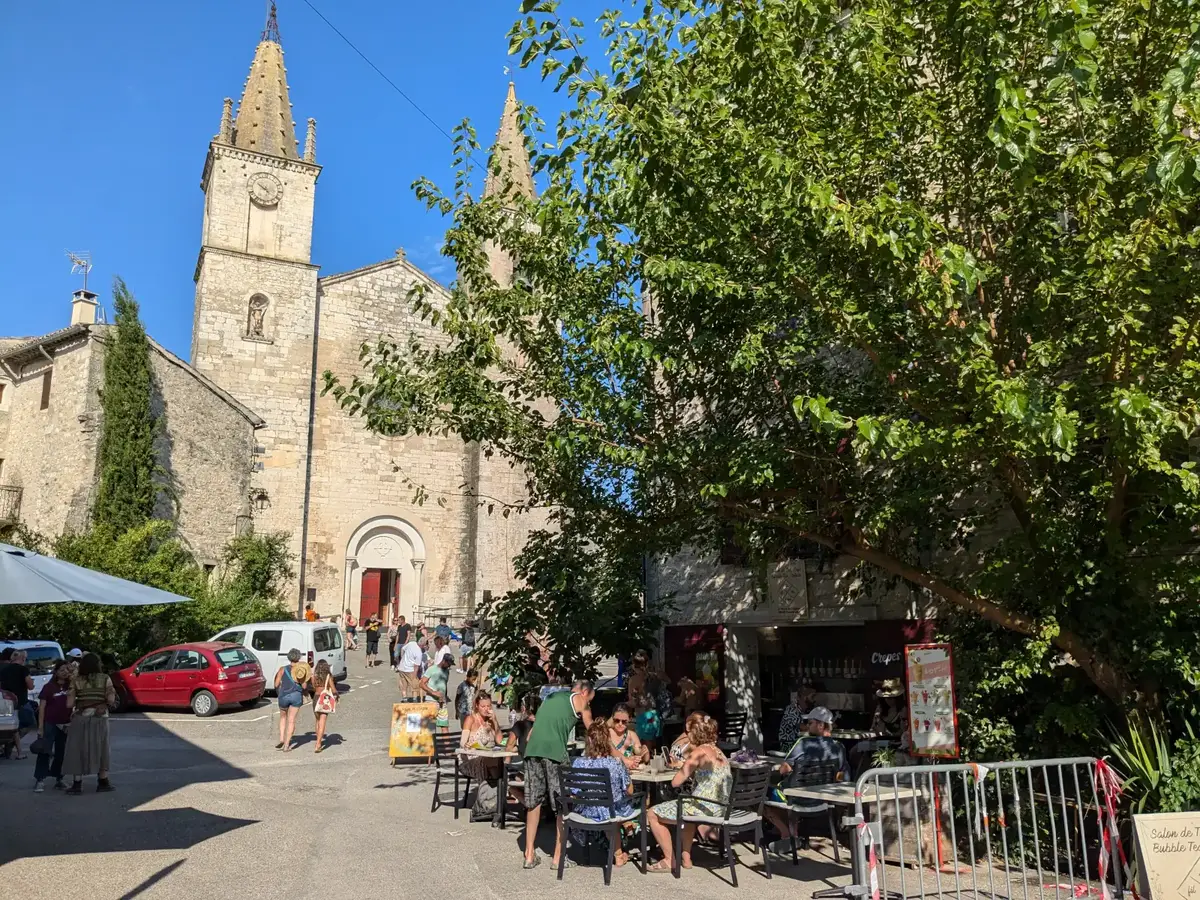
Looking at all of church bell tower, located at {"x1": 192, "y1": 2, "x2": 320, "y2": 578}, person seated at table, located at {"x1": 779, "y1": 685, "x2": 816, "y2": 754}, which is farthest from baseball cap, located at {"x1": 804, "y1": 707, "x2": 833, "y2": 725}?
church bell tower, located at {"x1": 192, "y1": 2, "x2": 320, "y2": 578}

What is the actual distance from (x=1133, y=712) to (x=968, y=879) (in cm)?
181

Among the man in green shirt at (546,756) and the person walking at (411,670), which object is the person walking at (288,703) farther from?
the man in green shirt at (546,756)

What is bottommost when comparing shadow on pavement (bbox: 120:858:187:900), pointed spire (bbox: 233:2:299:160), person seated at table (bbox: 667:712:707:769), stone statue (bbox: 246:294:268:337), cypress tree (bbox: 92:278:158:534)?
shadow on pavement (bbox: 120:858:187:900)

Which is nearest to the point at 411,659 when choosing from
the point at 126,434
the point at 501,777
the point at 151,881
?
the point at 501,777

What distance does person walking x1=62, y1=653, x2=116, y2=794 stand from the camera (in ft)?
33.3

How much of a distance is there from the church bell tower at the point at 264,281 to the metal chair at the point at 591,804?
81.4 ft

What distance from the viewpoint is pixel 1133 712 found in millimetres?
7141

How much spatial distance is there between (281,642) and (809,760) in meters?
14.8

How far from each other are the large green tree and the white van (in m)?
11.8

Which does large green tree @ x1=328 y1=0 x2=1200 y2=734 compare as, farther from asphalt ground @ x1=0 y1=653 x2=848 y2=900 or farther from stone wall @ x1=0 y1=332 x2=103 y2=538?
stone wall @ x1=0 y1=332 x2=103 y2=538

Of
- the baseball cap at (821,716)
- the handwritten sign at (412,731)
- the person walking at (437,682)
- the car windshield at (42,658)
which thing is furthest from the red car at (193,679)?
the baseball cap at (821,716)

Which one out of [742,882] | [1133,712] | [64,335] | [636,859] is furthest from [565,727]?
[64,335]

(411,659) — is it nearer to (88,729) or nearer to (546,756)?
(88,729)

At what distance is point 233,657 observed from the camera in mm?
17609
